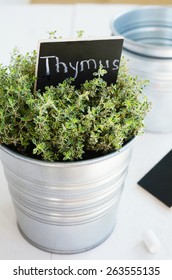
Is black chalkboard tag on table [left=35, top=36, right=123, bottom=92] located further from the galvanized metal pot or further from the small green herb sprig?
the galvanized metal pot

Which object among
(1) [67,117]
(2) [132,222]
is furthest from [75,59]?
(2) [132,222]

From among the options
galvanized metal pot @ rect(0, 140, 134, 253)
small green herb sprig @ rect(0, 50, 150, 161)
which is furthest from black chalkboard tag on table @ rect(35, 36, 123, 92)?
galvanized metal pot @ rect(0, 140, 134, 253)

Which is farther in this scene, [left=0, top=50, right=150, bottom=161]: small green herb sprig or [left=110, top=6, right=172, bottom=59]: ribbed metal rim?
[left=110, top=6, right=172, bottom=59]: ribbed metal rim

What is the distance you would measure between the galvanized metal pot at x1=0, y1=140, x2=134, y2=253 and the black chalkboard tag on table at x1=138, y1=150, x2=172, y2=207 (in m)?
0.12

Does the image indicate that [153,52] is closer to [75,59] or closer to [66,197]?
[75,59]

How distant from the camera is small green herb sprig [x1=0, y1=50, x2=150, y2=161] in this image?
53cm

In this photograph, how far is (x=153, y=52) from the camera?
0.77 m

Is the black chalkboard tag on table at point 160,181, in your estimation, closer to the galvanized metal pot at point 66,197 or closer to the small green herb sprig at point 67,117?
the galvanized metal pot at point 66,197

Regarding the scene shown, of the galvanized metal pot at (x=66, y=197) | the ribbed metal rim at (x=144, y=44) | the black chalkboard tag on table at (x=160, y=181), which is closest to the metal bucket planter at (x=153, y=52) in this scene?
the ribbed metal rim at (x=144, y=44)

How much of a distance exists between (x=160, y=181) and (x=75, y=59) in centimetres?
34

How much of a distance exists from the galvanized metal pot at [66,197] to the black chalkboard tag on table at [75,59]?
0.12 meters
